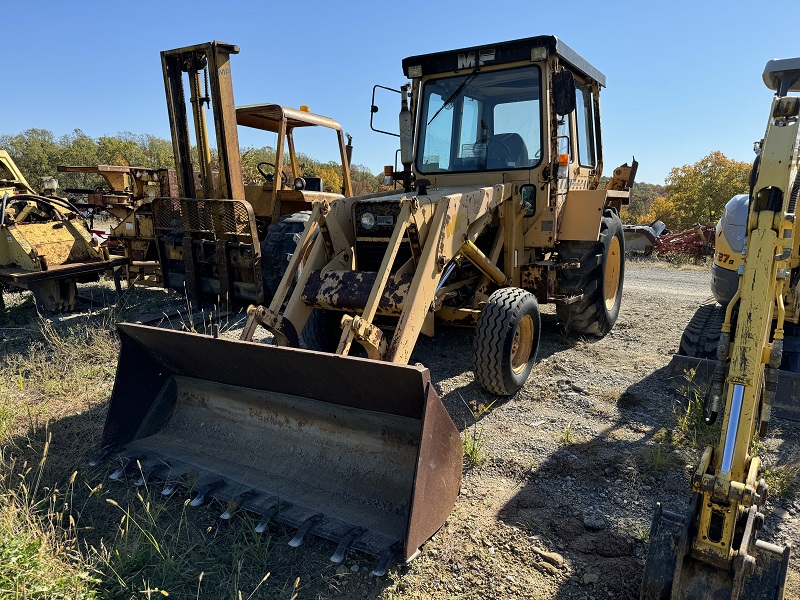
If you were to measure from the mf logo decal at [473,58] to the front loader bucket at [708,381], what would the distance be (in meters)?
3.06

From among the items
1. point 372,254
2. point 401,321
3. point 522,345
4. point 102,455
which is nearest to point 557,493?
point 401,321

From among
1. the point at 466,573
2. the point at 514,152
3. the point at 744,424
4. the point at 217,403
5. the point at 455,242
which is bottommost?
the point at 466,573

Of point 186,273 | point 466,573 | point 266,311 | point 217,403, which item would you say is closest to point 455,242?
point 266,311

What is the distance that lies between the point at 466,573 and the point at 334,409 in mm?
1141

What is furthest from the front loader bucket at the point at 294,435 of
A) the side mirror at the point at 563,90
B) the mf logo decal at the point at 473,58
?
the mf logo decal at the point at 473,58

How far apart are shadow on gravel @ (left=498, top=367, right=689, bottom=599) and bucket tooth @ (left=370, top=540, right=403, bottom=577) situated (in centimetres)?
69

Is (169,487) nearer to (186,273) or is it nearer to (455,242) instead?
(455,242)

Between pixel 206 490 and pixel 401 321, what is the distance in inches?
58.3

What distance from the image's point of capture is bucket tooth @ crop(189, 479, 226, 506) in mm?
2936

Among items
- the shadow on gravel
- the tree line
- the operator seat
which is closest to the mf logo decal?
the operator seat

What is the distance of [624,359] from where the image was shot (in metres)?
5.37

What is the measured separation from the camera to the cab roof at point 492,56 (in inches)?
189

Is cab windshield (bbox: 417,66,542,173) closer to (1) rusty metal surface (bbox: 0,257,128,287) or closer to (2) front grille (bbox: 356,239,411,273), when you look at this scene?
(2) front grille (bbox: 356,239,411,273)

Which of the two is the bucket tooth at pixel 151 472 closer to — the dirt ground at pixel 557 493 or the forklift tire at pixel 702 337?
the dirt ground at pixel 557 493
